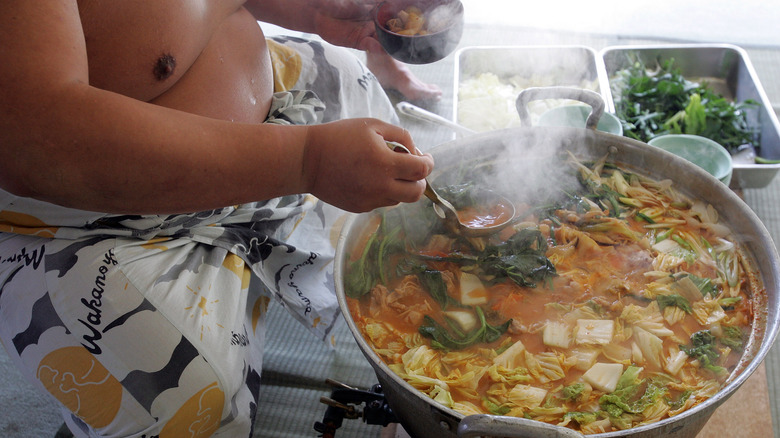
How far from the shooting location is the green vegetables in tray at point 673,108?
2.64 m

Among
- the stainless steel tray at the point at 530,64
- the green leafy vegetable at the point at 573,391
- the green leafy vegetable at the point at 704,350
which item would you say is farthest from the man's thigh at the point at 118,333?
the stainless steel tray at the point at 530,64

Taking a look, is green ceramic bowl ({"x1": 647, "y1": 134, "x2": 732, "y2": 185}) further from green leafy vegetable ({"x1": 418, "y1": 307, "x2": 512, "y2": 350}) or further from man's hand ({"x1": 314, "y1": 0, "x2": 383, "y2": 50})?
green leafy vegetable ({"x1": 418, "y1": 307, "x2": 512, "y2": 350})

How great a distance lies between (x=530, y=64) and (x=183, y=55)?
212 cm

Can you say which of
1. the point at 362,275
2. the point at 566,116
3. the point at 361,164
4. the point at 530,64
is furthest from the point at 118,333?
the point at 530,64

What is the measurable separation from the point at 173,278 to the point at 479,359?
31.5 inches

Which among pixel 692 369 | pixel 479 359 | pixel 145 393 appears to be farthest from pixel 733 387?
pixel 145 393

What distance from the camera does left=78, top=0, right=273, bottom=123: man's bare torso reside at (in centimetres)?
137

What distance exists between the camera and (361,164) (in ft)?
4.13

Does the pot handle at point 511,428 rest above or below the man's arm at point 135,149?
below

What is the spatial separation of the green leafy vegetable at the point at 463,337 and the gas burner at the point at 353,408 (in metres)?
0.24

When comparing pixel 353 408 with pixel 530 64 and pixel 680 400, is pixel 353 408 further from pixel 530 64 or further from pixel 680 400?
pixel 530 64

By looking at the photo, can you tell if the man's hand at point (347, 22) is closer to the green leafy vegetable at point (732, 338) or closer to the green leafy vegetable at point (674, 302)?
the green leafy vegetable at point (674, 302)

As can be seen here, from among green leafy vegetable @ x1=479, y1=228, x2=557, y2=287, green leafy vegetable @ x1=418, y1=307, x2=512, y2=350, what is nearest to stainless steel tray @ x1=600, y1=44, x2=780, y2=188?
green leafy vegetable @ x1=479, y1=228, x2=557, y2=287

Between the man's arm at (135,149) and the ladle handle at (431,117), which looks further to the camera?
the ladle handle at (431,117)
